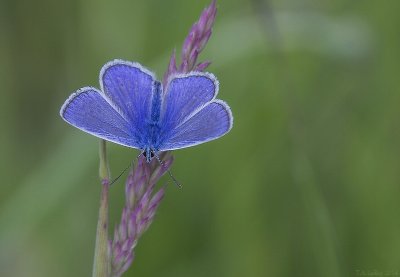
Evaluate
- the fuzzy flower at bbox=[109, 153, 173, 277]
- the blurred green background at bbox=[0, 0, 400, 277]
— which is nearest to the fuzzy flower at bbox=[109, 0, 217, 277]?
the fuzzy flower at bbox=[109, 153, 173, 277]

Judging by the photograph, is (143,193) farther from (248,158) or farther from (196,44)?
(248,158)

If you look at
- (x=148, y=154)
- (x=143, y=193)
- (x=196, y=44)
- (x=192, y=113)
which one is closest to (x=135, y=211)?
(x=143, y=193)

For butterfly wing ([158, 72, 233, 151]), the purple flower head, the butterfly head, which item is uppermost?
the purple flower head

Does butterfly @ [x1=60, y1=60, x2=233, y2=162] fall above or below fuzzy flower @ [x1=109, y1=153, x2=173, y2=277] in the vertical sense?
above

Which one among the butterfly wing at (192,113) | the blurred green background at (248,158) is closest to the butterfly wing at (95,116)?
the butterfly wing at (192,113)

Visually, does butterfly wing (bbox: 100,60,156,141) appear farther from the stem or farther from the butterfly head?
the stem

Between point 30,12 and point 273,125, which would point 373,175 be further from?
point 30,12
